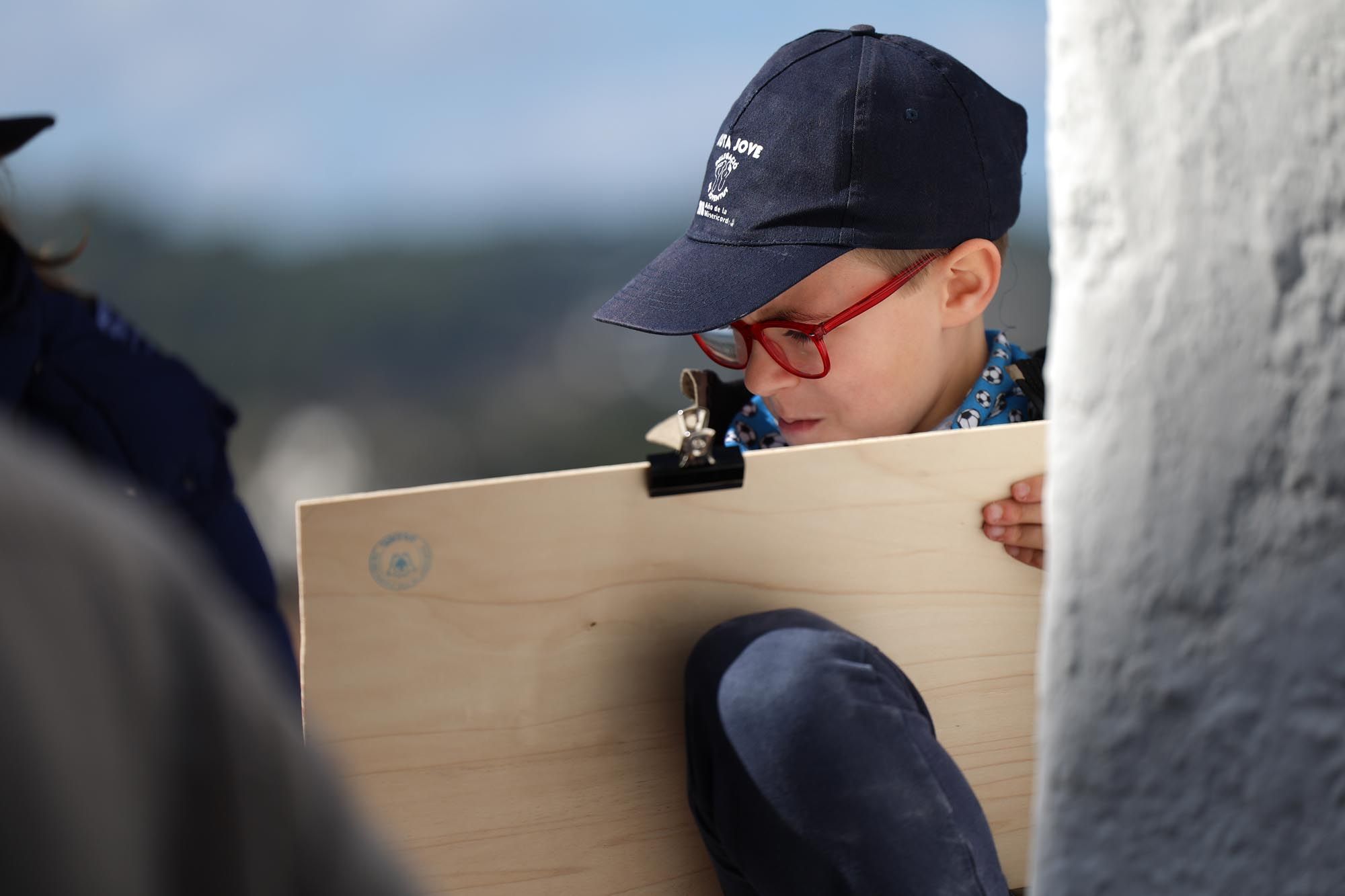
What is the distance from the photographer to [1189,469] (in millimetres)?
402

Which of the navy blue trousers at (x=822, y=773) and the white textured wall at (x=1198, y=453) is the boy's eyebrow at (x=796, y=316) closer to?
the navy blue trousers at (x=822, y=773)

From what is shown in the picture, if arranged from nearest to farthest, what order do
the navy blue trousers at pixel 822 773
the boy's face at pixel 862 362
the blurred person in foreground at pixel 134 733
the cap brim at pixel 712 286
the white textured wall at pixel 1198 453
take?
the blurred person in foreground at pixel 134 733, the white textured wall at pixel 1198 453, the navy blue trousers at pixel 822 773, the cap brim at pixel 712 286, the boy's face at pixel 862 362

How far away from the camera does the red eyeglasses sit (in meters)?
1.36

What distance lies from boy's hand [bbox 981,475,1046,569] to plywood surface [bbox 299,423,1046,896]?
10 millimetres

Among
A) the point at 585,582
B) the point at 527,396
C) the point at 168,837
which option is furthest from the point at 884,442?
the point at 527,396

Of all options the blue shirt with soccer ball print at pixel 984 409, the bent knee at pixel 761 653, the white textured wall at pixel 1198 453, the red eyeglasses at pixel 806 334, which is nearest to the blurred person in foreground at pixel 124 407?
the blue shirt with soccer ball print at pixel 984 409

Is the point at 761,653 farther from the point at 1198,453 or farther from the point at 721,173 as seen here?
the point at 721,173

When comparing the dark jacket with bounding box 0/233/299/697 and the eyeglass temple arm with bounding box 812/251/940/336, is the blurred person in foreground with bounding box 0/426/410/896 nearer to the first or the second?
the eyeglass temple arm with bounding box 812/251/940/336

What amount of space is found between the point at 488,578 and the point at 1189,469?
0.58 metres

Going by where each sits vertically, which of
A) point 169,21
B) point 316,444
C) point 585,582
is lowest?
point 316,444

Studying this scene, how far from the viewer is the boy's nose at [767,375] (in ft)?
4.54

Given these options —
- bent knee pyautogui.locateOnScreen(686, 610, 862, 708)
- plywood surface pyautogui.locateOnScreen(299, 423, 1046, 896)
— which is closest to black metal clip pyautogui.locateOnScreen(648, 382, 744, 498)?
plywood surface pyautogui.locateOnScreen(299, 423, 1046, 896)

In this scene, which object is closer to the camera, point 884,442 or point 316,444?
point 884,442

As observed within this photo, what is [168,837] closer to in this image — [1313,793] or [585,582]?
[1313,793]
